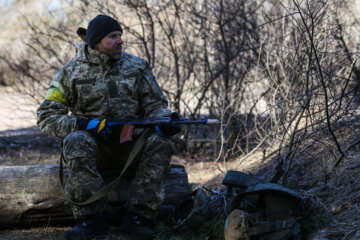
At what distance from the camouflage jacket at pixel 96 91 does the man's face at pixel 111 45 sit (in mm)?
54

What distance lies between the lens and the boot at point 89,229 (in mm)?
3455

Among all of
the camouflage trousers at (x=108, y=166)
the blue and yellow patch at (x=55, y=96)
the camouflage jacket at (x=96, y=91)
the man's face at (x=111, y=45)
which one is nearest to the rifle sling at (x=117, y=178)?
the camouflage trousers at (x=108, y=166)

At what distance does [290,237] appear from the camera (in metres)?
3.17

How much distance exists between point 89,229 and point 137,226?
383mm

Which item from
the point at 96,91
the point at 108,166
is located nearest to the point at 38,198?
→ the point at 108,166

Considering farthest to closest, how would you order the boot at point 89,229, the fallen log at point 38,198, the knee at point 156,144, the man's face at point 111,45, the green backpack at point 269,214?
1. the fallen log at point 38,198
2. the man's face at point 111,45
3. the knee at point 156,144
4. the boot at point 89,229
5. the green backpack at point 269,214

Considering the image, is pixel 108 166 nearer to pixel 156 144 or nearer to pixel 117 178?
pixel 117 178

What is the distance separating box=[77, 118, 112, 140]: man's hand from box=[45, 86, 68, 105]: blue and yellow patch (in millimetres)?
379

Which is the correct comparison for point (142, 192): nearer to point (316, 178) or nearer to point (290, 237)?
point (290, 237)

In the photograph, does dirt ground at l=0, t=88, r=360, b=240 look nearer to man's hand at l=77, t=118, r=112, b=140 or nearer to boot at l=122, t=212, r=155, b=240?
boot at l=122, t=212, r=155, b=240

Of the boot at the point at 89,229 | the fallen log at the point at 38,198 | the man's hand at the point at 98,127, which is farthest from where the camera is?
the fallen log at the point at 38,198

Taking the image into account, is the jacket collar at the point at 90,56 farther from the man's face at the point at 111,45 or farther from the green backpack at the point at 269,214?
the green backpack at the point at 269,214

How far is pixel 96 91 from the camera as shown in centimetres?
384

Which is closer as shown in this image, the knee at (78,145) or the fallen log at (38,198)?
the knee at (78,145)
